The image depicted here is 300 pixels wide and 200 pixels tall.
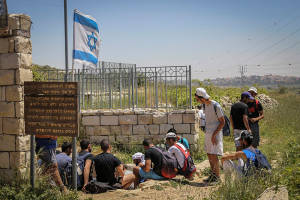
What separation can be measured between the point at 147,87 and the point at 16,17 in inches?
203

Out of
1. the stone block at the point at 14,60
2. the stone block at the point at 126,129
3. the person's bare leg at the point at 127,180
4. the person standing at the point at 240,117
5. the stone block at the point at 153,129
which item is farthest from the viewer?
the stone block at the point at 126,129

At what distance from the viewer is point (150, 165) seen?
20.7 feet

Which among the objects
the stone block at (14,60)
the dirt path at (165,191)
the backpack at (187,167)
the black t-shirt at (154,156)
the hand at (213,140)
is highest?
the stone block at (14,60)

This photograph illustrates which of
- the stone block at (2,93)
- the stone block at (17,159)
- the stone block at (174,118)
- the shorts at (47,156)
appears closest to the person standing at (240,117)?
the stone block at (174,118)

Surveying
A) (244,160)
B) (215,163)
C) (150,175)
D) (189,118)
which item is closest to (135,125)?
(189,118)

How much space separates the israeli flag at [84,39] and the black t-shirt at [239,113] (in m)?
3.13

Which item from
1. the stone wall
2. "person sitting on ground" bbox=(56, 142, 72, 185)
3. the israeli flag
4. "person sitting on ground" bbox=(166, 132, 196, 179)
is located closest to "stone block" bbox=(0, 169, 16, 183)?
"person sitting on ground" bbox=(56, 142, 72, 185)

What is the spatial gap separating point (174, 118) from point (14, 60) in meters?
4.96

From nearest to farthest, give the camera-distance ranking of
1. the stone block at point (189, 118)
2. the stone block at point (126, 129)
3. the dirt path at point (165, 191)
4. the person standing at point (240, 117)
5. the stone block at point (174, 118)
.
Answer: the dirt path at point (165, 191) → the person standing at point (240, 117) → the stone block at point (189, 118) → the stone block at point (174, 118) → the stone block at point (126, 129)

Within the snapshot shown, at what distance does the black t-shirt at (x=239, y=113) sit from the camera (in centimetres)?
682

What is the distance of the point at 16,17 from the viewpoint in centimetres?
536

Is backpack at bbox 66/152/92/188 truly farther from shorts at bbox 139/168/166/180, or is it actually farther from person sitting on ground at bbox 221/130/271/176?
person sitting on ground at bbox 221/130/271/176

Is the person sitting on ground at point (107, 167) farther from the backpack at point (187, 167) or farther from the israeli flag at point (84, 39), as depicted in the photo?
the israeli flag at point (84, 39)

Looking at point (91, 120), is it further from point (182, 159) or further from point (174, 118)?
point (182, 159)
